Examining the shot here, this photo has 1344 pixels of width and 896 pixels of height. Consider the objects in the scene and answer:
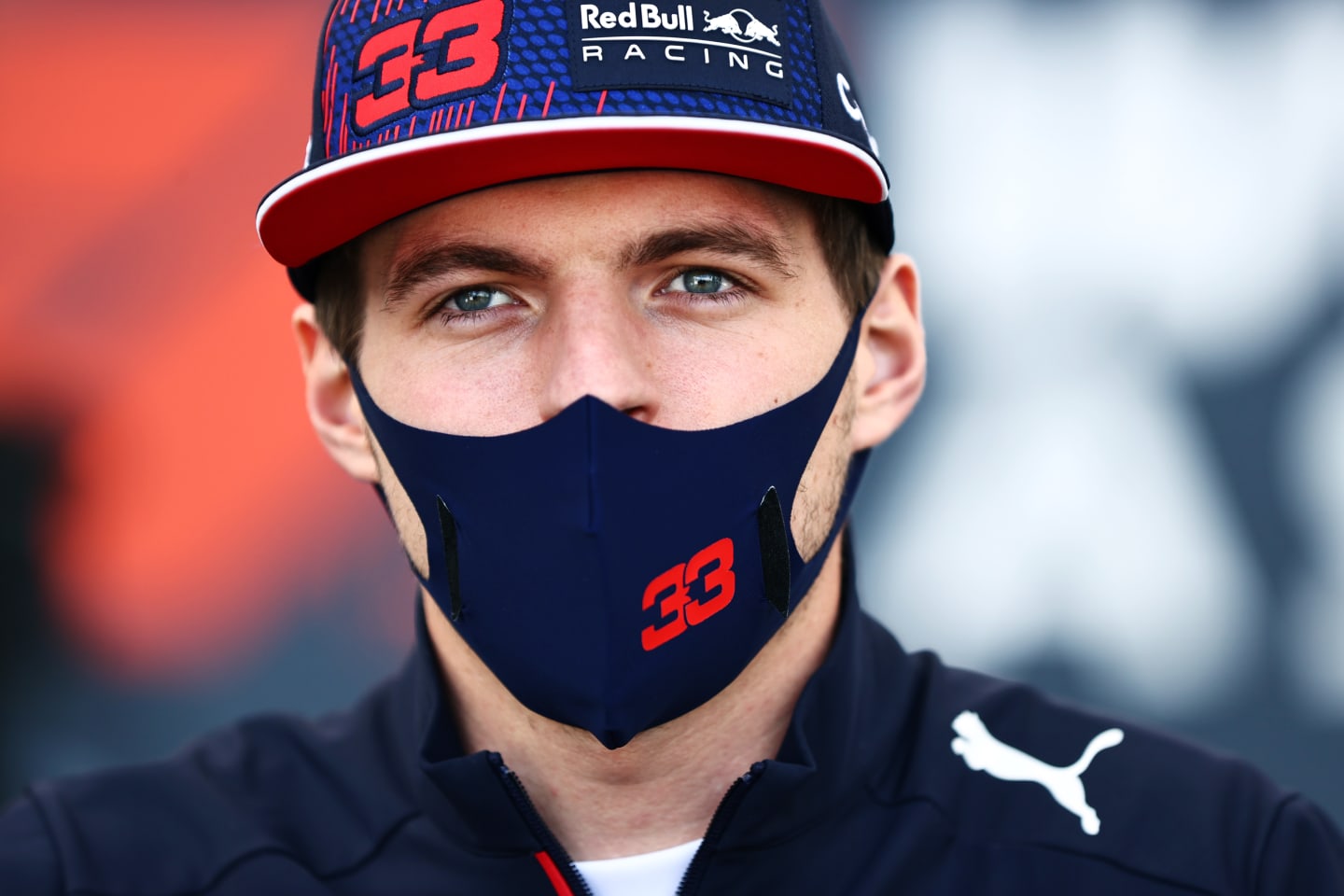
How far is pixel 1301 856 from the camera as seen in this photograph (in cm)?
165

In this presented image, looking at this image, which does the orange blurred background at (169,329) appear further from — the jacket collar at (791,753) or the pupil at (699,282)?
the pupil at (699,282)

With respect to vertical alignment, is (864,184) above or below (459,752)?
above

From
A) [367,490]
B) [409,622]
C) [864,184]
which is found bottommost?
[409,622]

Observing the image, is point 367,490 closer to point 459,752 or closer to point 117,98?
point 117,98

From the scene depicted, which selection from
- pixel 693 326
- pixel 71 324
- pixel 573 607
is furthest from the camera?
pixel 71 324

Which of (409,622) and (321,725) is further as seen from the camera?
(409,622)

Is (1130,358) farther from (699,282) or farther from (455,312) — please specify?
(455,312)

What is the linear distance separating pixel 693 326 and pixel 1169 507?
1.89 metres

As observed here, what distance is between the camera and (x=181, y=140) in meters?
3.18

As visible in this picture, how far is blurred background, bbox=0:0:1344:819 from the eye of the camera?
316cm

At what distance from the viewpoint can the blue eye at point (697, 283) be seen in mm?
1672

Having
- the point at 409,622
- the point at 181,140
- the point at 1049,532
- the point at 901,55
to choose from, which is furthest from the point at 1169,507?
the point at 181,140

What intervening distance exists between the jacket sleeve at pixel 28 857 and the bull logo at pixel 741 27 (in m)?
1.23

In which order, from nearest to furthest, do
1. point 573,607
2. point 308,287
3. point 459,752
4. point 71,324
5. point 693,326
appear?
1. point 573,607
2. point 693,326
3. point 459,752
4. point 308,287
5. point 71,324
